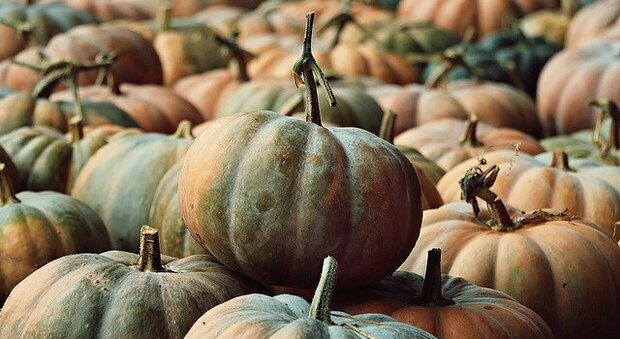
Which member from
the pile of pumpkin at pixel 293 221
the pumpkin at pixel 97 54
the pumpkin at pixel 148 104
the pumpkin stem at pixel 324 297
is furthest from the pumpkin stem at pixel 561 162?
the pumpkin at pixel 97 54

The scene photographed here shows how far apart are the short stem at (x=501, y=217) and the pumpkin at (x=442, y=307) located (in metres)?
0.42

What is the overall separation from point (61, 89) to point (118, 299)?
3.60 meters

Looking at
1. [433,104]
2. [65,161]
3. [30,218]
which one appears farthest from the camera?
[433,104]

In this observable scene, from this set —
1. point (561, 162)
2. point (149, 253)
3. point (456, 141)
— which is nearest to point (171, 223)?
point (149, 253)

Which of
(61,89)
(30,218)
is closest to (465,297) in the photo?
(30,218)

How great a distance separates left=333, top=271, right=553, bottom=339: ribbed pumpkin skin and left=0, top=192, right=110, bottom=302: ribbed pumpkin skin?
0.90 m

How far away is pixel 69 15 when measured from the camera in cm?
708

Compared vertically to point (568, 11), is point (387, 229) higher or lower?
higher

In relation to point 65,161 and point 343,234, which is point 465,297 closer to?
point 343,234

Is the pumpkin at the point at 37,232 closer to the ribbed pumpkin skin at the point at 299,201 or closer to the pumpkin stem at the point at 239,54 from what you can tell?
the ribbed pumpkin skin at the point at 299,201

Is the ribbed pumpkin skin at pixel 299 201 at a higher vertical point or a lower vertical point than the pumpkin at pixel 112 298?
higher

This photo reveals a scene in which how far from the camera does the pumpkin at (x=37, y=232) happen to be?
9.55 feet

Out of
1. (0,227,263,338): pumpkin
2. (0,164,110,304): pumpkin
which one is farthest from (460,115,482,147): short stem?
(0,227,263,338): pumpkin

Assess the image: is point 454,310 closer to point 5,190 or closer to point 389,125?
point 5,190
